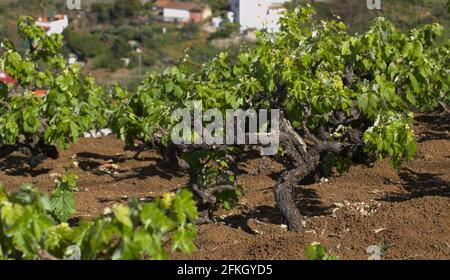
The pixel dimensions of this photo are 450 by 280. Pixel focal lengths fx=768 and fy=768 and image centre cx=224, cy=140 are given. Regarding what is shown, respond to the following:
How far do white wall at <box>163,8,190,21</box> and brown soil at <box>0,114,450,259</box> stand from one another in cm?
3462

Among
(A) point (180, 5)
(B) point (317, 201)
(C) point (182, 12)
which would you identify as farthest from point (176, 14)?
(B) point (317, 201)

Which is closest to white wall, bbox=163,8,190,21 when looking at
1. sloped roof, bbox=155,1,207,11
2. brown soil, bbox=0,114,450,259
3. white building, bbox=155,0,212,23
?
white building, bbox=155,0,212,23

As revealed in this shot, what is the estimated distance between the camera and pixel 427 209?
6.54 meters

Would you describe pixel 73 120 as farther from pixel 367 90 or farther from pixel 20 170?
pixel 367 90

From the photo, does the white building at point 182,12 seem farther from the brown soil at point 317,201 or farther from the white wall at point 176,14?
the brown soil at point 317,201

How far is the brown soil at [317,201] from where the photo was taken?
230 inches

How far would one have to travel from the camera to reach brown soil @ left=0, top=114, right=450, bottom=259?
19.1ft

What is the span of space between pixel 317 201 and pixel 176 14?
3914cm

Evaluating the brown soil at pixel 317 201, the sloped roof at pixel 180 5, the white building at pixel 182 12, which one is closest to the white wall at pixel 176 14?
the white building at pixel 182 12

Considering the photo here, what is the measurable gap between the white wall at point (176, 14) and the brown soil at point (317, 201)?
114ft

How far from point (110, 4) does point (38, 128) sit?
123 feet

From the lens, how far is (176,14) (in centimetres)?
4553

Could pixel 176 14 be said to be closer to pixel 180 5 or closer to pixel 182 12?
pixel 182 12
